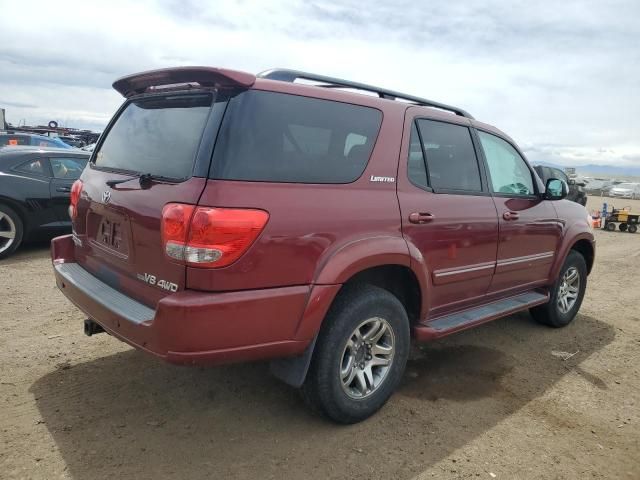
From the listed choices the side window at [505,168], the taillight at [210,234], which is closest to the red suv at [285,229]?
the taillight at [210,234]

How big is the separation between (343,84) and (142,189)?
136 centimetres

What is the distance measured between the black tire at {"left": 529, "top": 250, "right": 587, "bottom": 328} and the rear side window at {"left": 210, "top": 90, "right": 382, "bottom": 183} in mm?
2841

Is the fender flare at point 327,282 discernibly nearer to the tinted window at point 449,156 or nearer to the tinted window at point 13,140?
the tinted window at point 449,156

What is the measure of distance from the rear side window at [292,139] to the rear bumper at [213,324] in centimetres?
57

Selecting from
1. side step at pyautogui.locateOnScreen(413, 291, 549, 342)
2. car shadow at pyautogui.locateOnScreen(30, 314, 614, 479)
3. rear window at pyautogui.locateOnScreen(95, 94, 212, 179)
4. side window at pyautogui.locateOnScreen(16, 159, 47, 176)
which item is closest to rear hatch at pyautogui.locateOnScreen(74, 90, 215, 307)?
rear window at pyautogui.locateOnScreen(95, 94, 212, 179)

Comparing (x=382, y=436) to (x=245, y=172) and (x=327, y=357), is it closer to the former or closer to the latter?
(x=327, y=357)

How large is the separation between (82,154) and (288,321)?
6.19m

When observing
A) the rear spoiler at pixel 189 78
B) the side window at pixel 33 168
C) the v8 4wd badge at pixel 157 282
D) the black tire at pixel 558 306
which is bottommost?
the black tire at pixel 558 306

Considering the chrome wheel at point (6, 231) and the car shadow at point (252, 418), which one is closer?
the car shadow at point (252, 418)

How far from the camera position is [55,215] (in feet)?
22.6

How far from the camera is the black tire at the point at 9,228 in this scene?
641 centimetres

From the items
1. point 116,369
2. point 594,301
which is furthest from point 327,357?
point 594,301

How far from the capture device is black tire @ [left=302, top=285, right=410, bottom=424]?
2746 millimetres

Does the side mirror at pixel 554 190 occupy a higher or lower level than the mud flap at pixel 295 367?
higher
